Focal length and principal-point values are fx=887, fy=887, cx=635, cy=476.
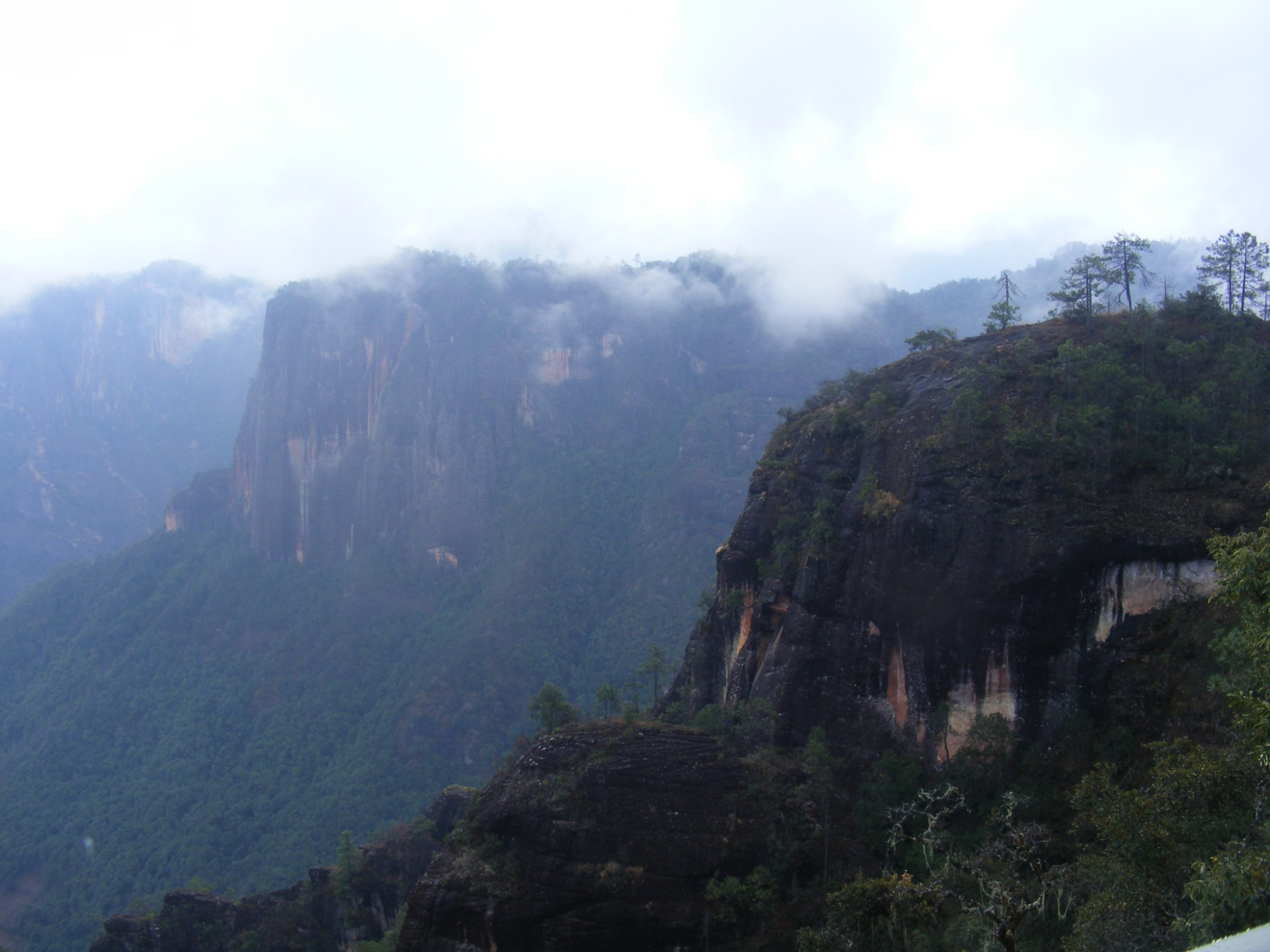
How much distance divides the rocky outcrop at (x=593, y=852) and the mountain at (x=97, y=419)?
509 ft

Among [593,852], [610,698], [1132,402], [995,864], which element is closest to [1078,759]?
[995,864]

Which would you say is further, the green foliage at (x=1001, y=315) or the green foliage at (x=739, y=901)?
the green foliage at (x=1001, y=315)

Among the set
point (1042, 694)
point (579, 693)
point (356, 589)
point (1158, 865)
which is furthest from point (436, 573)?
point (1158, 865)

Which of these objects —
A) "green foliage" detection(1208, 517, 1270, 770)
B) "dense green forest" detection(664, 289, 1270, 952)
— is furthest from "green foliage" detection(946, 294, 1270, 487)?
"green foliage" detection(1208, 517, 1270, 770)

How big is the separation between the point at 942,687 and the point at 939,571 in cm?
395

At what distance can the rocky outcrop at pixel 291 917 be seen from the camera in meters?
44.0

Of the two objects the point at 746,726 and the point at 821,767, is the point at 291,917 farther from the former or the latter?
the point at 821,767

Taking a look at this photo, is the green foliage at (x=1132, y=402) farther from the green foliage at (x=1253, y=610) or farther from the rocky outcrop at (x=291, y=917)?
the rocky outcrop at (x=291, y=917)

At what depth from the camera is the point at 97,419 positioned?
180125 mm

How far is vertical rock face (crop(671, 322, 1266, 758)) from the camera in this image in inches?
1090

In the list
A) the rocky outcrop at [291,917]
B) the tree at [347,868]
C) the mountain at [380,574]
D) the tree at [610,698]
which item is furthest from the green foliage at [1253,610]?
the mountain at [380,574]

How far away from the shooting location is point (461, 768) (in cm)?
7912

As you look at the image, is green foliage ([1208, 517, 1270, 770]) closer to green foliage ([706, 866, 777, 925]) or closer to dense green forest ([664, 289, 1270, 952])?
dense green forest ([664, 289, 1270, 952])

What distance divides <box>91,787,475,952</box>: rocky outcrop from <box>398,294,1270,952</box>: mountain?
1695 cm
